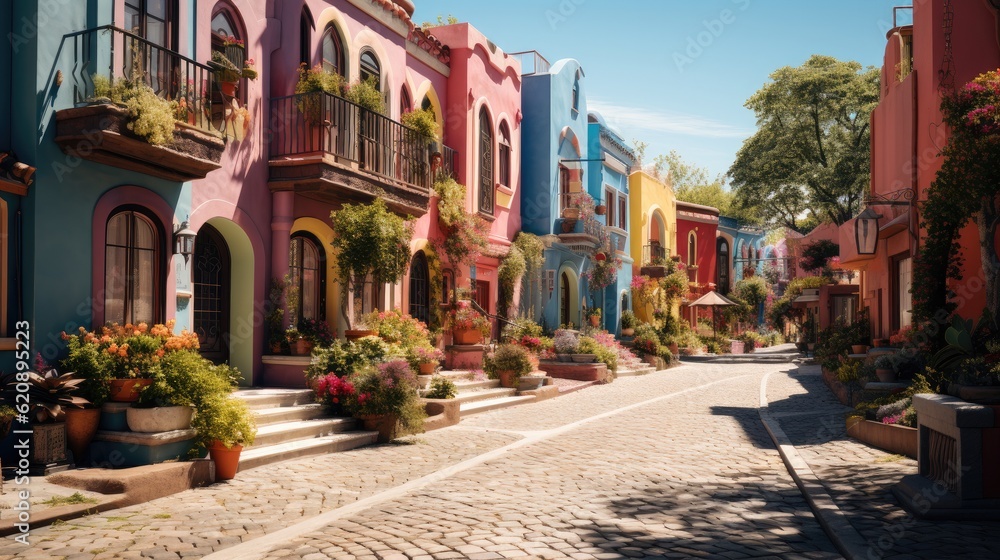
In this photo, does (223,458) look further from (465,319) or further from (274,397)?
(465,319)

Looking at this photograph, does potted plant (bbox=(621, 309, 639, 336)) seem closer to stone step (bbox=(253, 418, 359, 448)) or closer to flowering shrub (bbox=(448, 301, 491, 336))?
flowering shrub (bbox=(448, 301, 491, 336))

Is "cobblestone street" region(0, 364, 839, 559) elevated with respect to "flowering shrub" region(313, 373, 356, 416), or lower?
lower

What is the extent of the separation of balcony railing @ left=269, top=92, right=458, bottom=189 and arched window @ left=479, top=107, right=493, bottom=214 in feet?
10.6

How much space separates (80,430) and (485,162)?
46.6 ft

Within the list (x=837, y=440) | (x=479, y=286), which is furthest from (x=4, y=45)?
(x=479, y=286)

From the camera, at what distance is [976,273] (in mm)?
12922

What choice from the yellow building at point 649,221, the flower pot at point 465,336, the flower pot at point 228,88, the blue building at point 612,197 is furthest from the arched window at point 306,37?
the yellow building at point 649,221

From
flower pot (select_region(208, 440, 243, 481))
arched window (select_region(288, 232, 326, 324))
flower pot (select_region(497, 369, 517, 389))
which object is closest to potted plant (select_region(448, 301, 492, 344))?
flower pot (select_region(497, 369, 517, 389))

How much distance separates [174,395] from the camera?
8477 millimetres

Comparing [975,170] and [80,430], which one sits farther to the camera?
[975,170]

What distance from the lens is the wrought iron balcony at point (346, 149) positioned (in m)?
13.4

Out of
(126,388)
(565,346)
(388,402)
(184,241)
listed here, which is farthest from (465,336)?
(126,388)

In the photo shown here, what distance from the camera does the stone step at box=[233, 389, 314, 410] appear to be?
1104 centimetres

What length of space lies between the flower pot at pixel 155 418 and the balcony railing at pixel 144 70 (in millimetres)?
3742
